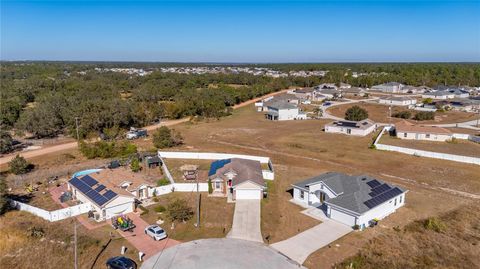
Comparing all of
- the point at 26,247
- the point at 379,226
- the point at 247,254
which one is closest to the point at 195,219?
the point at 247,254

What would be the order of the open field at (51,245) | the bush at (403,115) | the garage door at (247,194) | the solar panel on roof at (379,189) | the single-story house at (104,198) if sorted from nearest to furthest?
the open field at (51,245)
the single-story house at (104,198)
the solar panel on roof at (379,189)
the garage door at (247,194)
the bush at (403,115)

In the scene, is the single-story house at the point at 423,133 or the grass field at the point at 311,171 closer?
the grass field at the point at 311,171

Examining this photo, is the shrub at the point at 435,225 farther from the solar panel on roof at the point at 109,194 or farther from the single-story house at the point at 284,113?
the single-story house at the point at 284,113

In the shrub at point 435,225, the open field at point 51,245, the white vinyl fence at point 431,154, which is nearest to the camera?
the open field at point 51,245

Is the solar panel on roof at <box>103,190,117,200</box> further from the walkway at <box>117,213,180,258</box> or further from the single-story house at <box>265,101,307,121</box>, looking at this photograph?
the single-story house at <box>265,101,307,121</box>

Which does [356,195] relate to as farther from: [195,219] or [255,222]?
[195,219]

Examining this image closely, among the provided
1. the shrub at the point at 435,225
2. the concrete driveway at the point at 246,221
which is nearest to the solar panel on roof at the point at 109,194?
the concrete driveway at the point at 246,221

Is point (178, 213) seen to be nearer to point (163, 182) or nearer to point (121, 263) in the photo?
point (121, 263)

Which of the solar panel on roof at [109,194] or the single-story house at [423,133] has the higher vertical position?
the solar panel on roof at [109,194]
